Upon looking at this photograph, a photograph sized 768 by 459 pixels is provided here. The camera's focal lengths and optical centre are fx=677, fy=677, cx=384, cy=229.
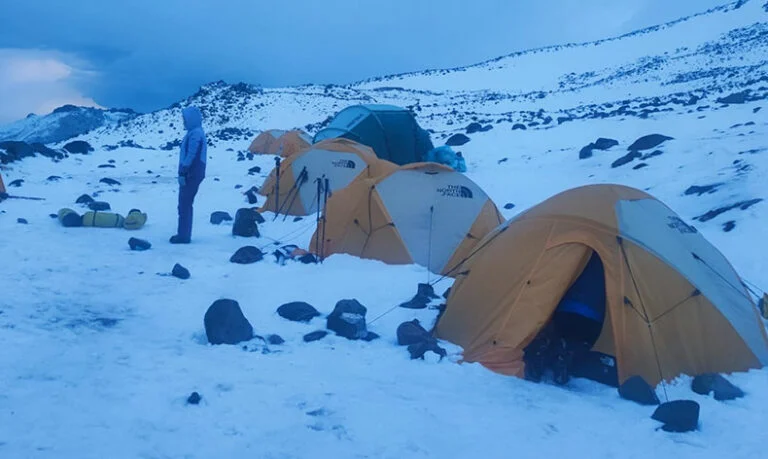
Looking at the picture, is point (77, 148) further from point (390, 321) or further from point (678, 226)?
point (678, 226)

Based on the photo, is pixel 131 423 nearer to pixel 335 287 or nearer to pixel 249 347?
pixel 249 347

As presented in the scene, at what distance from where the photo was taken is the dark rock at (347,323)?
6910 millimetres

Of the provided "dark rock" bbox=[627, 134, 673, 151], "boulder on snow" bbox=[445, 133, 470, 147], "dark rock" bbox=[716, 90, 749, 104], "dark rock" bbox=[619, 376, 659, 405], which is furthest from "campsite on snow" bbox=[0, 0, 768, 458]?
"dark rock" bbox=[716, 90, 749, 104]

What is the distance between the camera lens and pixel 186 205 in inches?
436

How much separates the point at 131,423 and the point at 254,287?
161 inches

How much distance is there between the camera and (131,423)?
4617mm

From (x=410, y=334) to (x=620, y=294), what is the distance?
2030mm

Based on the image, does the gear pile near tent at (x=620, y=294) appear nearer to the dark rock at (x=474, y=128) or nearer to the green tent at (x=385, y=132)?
the green tent at (x=385, y=132)

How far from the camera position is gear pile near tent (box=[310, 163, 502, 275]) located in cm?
1000

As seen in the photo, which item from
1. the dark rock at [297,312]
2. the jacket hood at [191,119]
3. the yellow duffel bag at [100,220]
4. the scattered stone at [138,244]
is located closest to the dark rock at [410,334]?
the dark rock at [297,312]

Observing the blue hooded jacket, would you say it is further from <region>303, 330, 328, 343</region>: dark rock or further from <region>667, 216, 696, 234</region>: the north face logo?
<region>667, 216, 696, 234</region>: the north face logo

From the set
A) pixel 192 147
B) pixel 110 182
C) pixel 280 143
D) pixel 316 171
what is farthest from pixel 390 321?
pixel 280 143

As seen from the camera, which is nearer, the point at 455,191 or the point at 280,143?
the point at 455,191

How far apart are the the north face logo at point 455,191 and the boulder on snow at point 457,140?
15.2 meters
